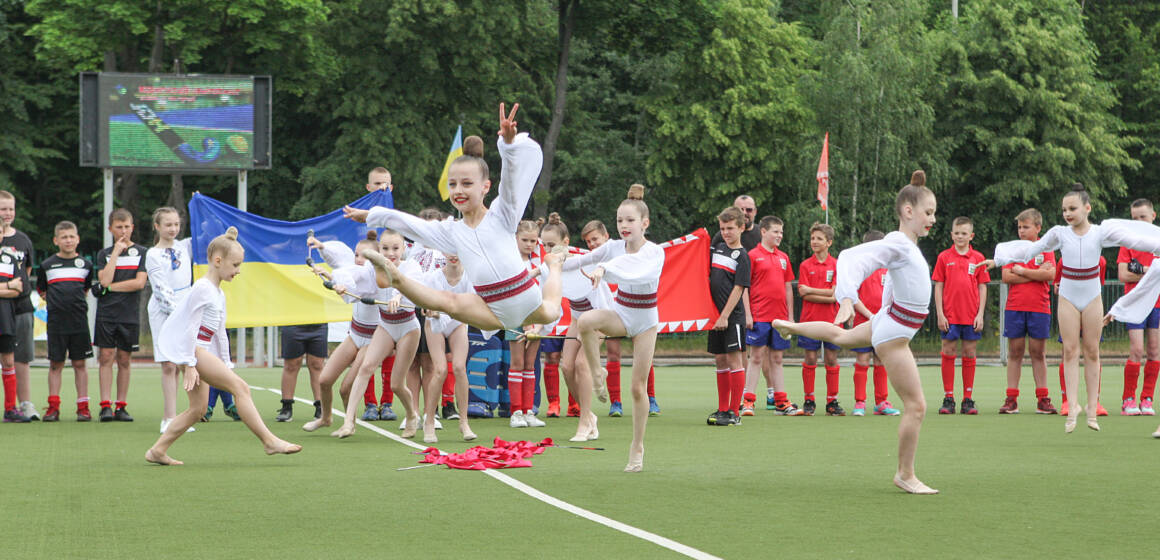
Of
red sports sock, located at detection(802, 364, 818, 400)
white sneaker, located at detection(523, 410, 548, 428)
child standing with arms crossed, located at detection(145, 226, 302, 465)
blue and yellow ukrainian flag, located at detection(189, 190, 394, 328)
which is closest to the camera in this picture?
child standing with arms crossed, located at detection(145, 226, 302, 465)

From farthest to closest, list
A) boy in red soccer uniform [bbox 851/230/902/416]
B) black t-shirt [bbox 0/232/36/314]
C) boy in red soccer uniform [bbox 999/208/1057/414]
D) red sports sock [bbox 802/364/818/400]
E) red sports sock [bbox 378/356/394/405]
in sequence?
1. red sports sock [bbox 802/364/818/400]
2. boy in red soccer uniform [bbox 999/208/1057/414]
3. boy in red soccer uniform [bbox 851/230/902/416]
4. red sports sock [bbox 378/356/394/405]
5. black t-shirt [bbox 0/232/36/314]

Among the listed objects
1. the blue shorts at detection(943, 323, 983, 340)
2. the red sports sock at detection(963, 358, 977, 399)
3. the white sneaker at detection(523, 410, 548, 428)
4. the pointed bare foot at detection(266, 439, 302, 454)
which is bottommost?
the white sneaker at detection(523, 410, 548, 428)

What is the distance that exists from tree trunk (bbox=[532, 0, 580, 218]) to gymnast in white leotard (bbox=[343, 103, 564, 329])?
2895 centimetres

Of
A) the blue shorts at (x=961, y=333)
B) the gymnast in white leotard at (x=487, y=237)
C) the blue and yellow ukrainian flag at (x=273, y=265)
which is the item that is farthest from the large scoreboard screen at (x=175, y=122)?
the gymnast in white leotard at (x=487, y=237)

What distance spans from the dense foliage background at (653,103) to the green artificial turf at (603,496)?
24709 millimetres

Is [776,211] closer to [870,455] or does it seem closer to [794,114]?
[794,114]

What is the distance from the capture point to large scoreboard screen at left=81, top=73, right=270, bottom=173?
23422 mm

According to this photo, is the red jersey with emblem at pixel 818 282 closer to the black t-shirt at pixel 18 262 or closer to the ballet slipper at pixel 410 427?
the ballet slipper at pixel 410 427

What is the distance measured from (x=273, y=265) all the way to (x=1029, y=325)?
32.0ft

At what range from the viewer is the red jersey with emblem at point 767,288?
14469 millimetres

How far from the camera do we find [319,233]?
57.9 ft

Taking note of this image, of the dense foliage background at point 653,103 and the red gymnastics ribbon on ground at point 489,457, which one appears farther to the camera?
the dense foliage background at point 653,103

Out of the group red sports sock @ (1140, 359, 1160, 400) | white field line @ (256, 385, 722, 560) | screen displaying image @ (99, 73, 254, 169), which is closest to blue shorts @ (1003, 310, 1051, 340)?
red sports sock @ (1140, 359, 1160, 400)

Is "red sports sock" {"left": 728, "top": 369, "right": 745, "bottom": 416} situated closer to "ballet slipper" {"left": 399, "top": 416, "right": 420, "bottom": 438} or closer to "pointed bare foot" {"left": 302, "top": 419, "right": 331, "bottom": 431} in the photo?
"ballet slipper" {"left": 399, "top": 416, "right": 420, "bottom": 438}
